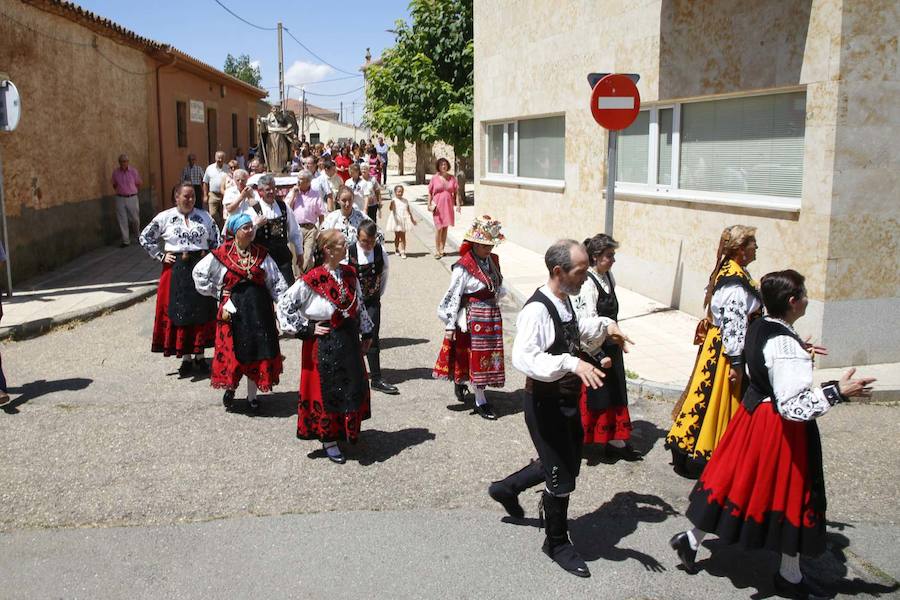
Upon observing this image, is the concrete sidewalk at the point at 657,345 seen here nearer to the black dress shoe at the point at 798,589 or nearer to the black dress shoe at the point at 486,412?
the black dress shoe at the point at 486,412

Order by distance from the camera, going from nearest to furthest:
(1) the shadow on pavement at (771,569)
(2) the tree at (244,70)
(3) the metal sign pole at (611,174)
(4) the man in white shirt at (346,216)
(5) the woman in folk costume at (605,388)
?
(1) the shadow on pavement at (771,569) < (5) the woman in folk costume at (605,388) < (4) the man in white shirt at (346,216) < (3) the metal sign pole at (611,174) < (2) the tree at (244,70)

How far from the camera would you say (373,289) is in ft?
23.6

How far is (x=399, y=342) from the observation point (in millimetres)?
9156

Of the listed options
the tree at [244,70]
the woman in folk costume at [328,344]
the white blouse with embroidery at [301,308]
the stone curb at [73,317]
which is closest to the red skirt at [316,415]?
the woman in folk costume at [328,344]

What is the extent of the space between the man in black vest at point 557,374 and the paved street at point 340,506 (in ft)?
0.88

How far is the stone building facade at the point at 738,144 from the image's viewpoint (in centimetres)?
734

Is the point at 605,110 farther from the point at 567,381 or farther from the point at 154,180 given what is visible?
the point at 154,180

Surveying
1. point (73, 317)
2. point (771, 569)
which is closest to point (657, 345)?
point (771, 569)

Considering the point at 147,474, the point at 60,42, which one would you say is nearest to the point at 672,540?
the point at 147,474

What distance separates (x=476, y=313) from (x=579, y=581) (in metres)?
2.70

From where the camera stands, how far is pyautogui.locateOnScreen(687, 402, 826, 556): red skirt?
375 cm

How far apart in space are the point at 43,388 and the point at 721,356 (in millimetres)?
5723

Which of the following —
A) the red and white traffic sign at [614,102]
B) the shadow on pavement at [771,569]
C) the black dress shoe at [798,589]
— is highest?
the red and white traffic sign at [614,102]

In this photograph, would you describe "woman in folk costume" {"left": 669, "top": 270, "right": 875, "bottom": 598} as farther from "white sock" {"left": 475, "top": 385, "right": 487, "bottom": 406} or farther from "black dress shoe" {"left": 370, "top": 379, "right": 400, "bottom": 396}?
"black dress shoe" {"left": 370, "top": 379, "right": 400, "bottom": 396}
